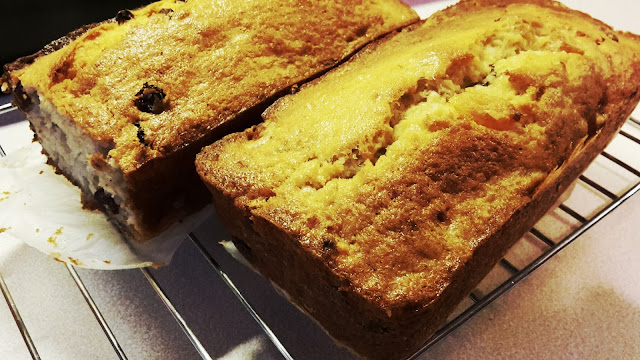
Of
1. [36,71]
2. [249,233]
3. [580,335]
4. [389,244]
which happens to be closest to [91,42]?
[36,71]

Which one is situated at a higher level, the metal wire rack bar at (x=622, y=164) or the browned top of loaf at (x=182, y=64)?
the browned top of loaf at (x=182, y=64)

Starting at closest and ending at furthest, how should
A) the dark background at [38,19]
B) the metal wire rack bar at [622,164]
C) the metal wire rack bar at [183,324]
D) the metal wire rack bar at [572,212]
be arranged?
the metal wire rack bar at [183,324], the metal wire rack bar at [572,212], the metal wire rack bar at [622,164], the dark background at [38,19]

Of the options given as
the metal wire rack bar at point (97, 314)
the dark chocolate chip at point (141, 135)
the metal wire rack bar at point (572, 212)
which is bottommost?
the metal wire rack bar at point (97, 314)

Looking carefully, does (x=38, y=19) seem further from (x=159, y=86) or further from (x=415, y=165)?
(x=415, y=165)

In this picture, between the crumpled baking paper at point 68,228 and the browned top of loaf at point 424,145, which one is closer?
the browned top of loaf at point 424,145

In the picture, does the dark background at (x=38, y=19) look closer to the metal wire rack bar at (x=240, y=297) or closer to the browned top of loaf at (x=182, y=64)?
the browned top of loaf at (x=182, y=64)

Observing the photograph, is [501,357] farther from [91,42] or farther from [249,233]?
[91,42]

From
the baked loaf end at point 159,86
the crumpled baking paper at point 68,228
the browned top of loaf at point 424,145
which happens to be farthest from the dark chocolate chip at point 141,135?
the crumpled baking paper at point 68,228
